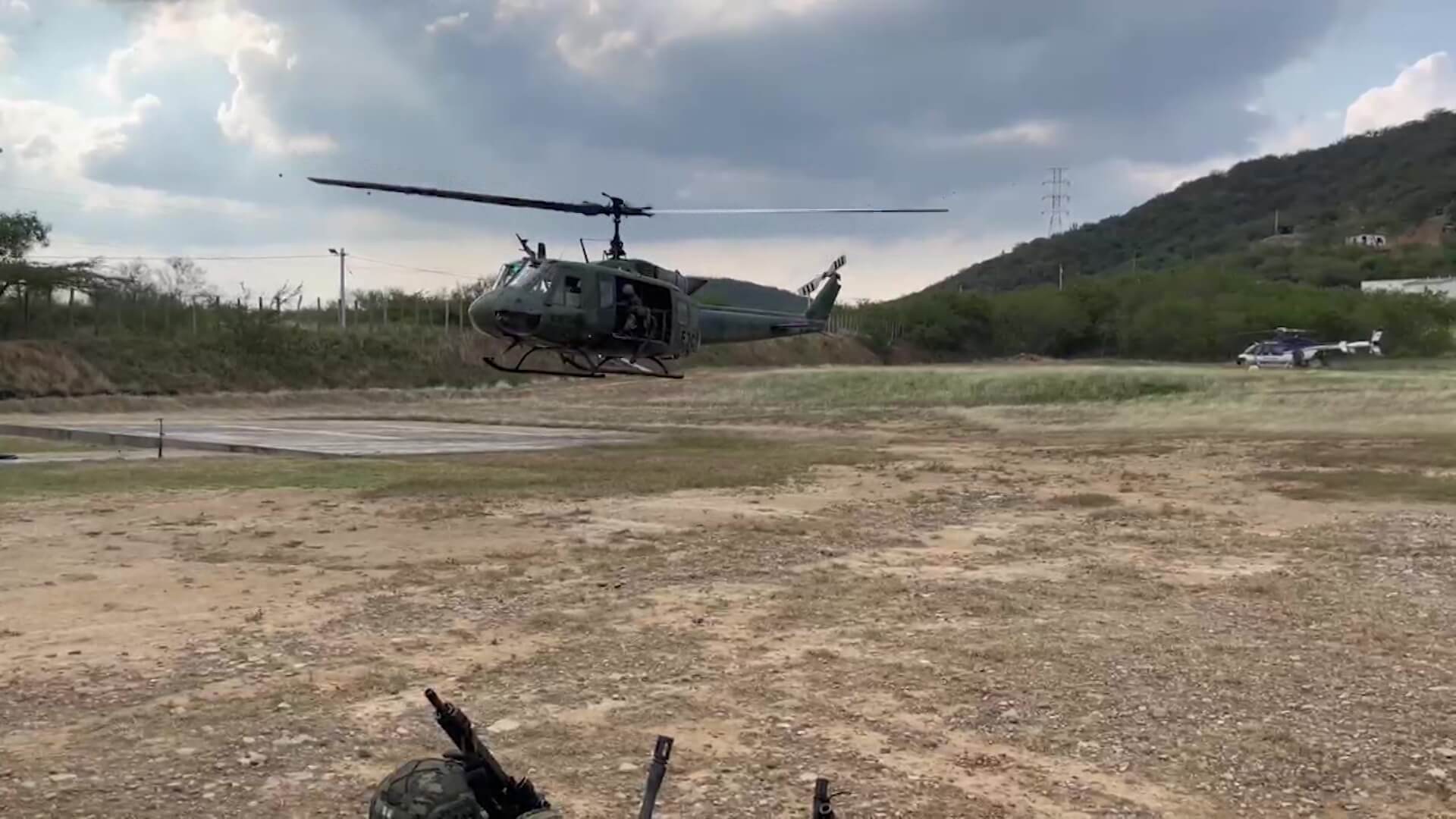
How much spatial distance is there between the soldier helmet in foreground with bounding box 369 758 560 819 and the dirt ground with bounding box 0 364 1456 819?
10.2 feet

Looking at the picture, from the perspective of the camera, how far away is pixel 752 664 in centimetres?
809

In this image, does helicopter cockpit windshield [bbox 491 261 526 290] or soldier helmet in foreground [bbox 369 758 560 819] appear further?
helicopter cockpit windshield [bbox 491 261 526 290]

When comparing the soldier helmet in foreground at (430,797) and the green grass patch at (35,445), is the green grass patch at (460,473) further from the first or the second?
the soldier helmet in foreground at (430,797)

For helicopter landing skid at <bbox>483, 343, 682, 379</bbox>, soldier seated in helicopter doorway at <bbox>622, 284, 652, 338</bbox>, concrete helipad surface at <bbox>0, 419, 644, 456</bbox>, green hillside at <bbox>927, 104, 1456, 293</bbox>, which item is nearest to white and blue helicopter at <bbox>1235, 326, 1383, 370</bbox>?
concrete helipad surface at <bbox>0, 419, 644, 456</bbox>

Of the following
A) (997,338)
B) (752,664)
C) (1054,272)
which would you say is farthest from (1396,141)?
(752,664)

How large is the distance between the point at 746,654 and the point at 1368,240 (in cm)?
15543

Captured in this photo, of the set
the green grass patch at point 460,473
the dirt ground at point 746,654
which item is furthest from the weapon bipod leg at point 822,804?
the green grass patch at point 460,473

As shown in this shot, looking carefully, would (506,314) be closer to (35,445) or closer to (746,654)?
(746,654)

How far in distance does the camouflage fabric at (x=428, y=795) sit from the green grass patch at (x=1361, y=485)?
16963 mm

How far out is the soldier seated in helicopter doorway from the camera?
20.8 metres

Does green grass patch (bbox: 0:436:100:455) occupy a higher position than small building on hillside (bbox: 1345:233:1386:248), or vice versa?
small building on hillside (bbox: 1345:233:1386:248)

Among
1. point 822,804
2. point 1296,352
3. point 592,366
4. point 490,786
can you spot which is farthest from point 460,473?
point 1296,352

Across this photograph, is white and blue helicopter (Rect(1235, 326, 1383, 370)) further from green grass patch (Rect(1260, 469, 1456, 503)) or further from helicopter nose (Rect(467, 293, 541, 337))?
helicopter nose (Rect(467, 293, 541, 337))

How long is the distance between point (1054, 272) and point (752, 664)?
497 ft
